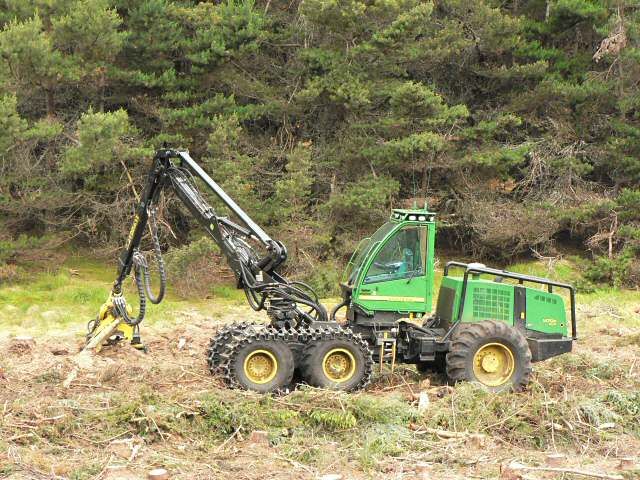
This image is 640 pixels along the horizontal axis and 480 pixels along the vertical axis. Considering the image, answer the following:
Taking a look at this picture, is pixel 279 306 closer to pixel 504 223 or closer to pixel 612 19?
pixel 504 223

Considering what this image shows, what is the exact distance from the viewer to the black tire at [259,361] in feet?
30.4

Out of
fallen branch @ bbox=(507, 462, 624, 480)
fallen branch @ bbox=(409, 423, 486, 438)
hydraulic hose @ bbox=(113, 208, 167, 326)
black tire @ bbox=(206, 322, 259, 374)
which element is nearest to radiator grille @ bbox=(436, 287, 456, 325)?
fallen branch @ bbox=(409, 423, 486, 438)

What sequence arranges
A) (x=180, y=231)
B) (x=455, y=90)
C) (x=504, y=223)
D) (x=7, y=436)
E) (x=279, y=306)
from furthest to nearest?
(x=455, y=90) < (x=504, y=223) < (x=180, y=231) < (x=279, y=306) < (x=7, y=436)

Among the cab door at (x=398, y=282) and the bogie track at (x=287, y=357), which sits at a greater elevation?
the cab door at (x=398, y=282)

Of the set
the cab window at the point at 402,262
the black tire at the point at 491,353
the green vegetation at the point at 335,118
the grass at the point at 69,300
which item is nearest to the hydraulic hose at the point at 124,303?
the cab window at the point at 402,262

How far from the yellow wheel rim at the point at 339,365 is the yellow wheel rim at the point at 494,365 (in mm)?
1507

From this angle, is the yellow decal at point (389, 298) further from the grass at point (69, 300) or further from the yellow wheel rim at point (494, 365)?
the grass at point (69, 300)

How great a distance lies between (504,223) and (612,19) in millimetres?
5336

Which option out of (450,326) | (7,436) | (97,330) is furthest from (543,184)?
(7,436)

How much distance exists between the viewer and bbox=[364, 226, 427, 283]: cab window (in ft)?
33.7

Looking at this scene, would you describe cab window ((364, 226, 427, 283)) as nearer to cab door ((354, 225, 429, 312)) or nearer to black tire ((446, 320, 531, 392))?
cab door ((354, 225, 429, 312))

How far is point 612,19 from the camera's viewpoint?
66.4ft

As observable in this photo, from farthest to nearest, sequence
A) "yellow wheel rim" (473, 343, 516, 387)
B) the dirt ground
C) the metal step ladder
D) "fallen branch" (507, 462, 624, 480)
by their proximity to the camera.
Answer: the metal step ladder < "yellow wheel rim" (473, 343, 516, 387) < the dirt ground < "fallen branch" (507, 462, 624, 480)

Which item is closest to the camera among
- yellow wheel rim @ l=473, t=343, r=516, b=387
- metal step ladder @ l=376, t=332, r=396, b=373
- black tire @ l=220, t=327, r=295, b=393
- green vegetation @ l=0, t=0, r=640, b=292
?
black tire @ l=220, t=327, r=295, b=393
